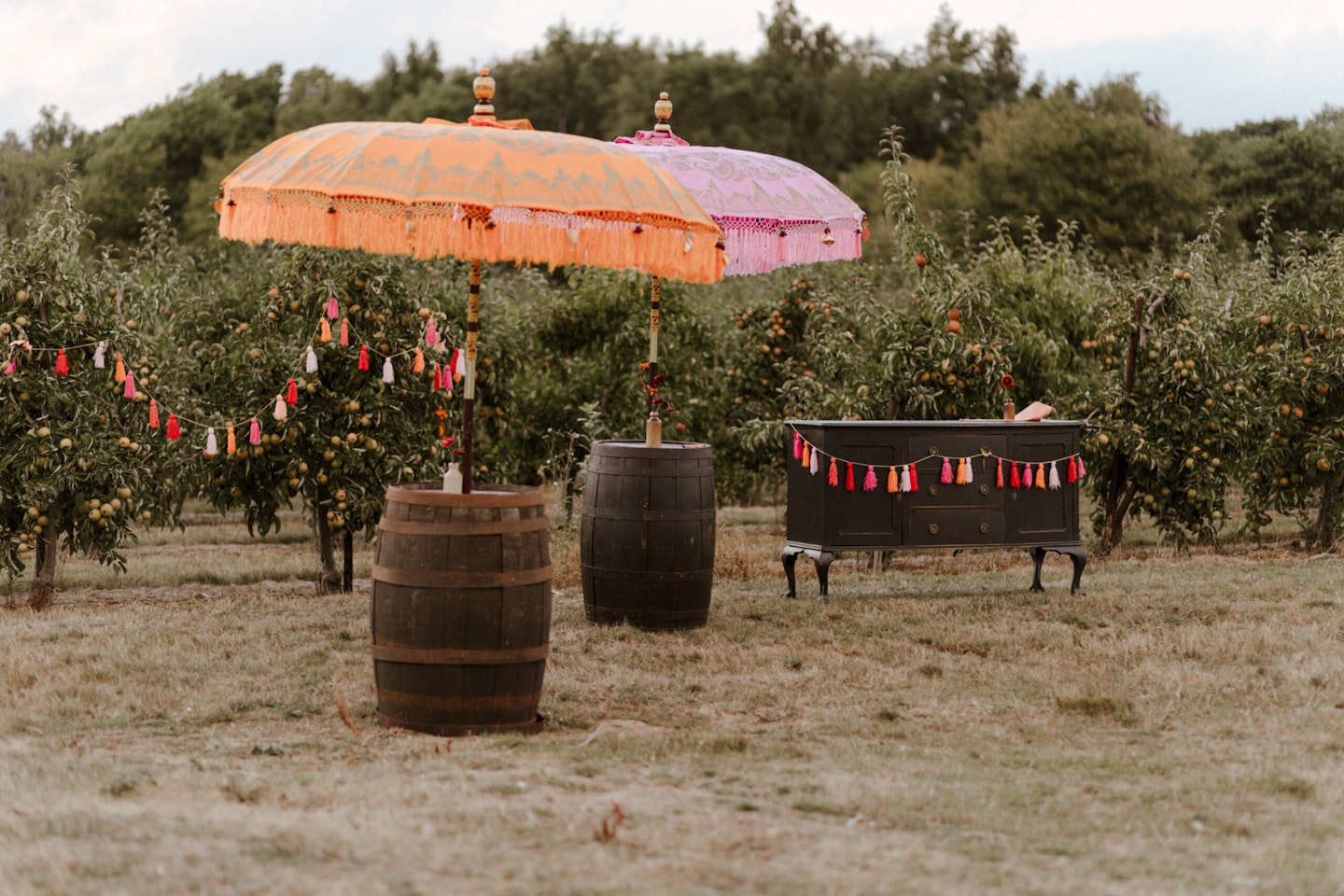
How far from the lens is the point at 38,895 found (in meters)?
3.36

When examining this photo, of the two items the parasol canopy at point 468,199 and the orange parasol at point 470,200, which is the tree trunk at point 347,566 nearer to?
the orange parasol at point 470,200

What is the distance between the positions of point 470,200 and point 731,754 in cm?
212

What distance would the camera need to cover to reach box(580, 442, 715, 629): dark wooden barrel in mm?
7371

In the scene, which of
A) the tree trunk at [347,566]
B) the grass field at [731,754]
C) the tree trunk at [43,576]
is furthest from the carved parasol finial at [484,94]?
the tree trunk at [43,576]

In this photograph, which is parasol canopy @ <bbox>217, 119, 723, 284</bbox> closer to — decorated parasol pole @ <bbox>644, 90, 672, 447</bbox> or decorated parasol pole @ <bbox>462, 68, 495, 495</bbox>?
decorated parasol pole @ <bbox>462, 68, 495, 495</bbox>

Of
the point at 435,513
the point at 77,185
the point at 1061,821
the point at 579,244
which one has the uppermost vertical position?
→ the point at 77,185

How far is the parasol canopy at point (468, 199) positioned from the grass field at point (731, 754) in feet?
5.92

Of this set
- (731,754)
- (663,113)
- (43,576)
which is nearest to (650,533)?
(731,754)

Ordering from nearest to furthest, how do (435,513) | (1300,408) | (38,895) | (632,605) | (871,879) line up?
(38,895) < (871,879) < (435,513) < (632,605) < (1300,408)

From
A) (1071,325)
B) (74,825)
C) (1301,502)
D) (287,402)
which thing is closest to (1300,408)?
(1301,502)

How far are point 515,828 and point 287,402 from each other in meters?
5.56

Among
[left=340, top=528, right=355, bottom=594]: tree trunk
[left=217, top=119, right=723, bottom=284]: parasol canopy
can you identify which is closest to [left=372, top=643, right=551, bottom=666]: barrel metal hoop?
[left=217, top=119, right=723, bottom=284]: parasol canopy

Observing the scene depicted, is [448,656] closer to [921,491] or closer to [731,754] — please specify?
[731,754]

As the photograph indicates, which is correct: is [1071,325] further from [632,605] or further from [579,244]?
[579,244]
